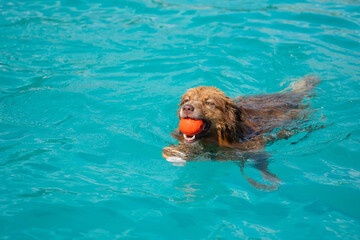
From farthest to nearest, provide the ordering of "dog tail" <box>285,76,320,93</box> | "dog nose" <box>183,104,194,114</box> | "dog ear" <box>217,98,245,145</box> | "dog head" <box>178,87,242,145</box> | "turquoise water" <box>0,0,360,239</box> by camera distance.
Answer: "dog tail" <box>285,76,320,93</box>, "dog ear" <box>217,98,245,145</box>, "dog head" <box>178,87,242,145</box>, "dog nose" <box>183,104,194,114</box>, "turquoise water" <box>0,0,360,239</box>

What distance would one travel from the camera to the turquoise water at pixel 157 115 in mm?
5098

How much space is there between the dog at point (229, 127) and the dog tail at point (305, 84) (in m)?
1.23

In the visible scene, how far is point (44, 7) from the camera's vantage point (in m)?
13.2

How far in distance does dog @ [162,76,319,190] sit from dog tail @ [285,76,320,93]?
1234mm

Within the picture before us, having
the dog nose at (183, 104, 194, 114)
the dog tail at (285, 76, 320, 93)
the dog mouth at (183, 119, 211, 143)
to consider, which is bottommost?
the dog mouth at (183, 119, 211, 143)

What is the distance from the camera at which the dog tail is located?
27.4 feet

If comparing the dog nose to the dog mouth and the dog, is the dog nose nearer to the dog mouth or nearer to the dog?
the dog

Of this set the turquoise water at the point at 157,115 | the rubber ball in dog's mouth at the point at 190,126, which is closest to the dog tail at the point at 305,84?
the turquoise water at the point at 157,115

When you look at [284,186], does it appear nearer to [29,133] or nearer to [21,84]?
[29,133]

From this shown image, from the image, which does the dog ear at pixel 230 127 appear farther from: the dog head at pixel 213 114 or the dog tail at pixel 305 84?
the dog tail at pixel 305 84

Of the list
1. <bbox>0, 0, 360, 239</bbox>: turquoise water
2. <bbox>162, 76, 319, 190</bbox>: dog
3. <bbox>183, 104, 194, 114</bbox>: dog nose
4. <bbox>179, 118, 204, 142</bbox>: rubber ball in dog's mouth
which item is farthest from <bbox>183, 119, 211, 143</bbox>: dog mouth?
<bbox>0, 0, 360, 239</bbox>: turquoise water

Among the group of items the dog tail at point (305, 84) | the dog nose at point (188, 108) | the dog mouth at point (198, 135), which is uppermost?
the dog tail at point (305, 84)

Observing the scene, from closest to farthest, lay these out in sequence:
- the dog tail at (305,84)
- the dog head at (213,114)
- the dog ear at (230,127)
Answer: the dog head at (213,114), the dog ear at (230,127), the dog tail at (305,84)

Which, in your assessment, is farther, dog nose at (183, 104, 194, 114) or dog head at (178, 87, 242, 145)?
dog head at (178, 87, 242, 145)
